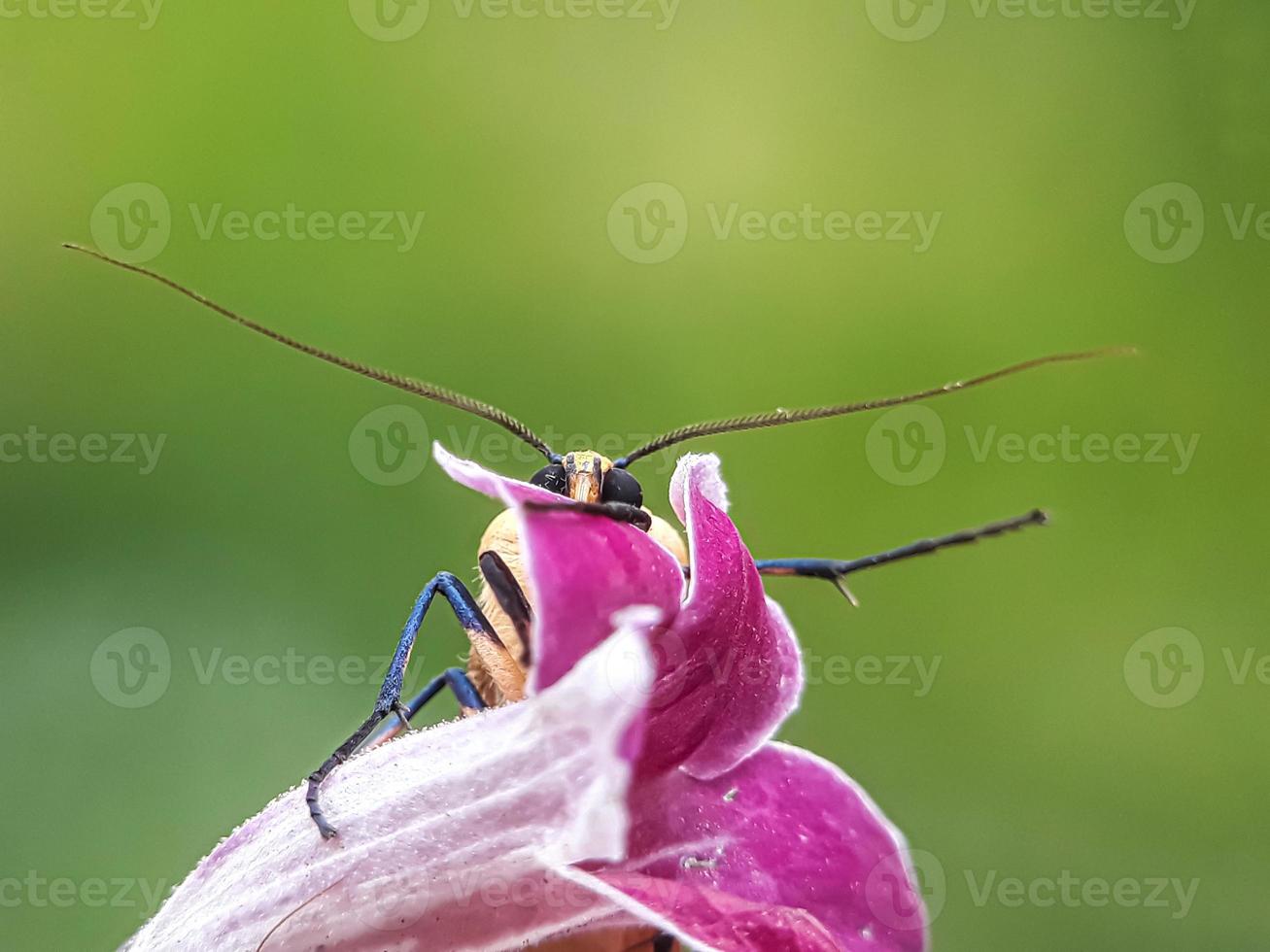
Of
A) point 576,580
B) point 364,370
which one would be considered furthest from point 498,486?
point 364,370

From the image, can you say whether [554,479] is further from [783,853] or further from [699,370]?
[699,370]

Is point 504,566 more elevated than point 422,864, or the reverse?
point 504,566

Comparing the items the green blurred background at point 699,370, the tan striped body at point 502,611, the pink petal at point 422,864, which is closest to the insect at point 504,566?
the tan striped body at point 502,611

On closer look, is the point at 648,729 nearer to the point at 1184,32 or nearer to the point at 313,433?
the point at 313,433

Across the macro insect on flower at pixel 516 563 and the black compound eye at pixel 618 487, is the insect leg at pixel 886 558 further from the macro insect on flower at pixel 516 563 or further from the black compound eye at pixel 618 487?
the black compound eye at pixel 618 487

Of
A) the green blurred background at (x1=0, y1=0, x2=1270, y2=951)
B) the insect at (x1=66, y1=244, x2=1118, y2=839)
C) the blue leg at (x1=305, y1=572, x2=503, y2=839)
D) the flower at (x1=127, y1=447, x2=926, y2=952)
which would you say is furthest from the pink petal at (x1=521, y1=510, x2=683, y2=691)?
the green blurred background at (x1=0, y1=0, x2=1270, y2=951)

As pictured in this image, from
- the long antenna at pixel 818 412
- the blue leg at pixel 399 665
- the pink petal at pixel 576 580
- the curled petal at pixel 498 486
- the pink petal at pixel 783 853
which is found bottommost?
the pink petal at pixel 783 853
